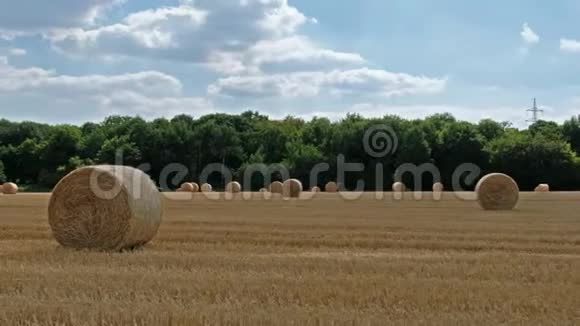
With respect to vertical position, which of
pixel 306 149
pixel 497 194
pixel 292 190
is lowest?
pixel 292 190

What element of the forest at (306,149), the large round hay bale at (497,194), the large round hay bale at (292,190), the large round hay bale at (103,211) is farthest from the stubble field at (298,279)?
the forest at (306,149)

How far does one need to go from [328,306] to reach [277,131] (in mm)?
81259

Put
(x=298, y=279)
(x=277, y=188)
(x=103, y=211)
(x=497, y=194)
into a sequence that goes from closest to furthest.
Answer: (x=298, y=279)
(x=103, y=211)
(x=497, y=194)
(x=277, y=188)

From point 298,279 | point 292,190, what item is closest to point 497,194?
point 292,190

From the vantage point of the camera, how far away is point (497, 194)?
2803cm

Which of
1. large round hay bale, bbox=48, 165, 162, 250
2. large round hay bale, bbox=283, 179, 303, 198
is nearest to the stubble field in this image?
large round hay bale, bbox=48, 165, 162, 250

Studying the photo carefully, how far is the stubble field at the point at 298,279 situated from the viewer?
6.82m

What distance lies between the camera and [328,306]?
741cm

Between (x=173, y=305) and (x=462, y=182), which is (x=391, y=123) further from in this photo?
(x=173, y=305)

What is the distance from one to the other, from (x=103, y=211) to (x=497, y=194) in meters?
18.2

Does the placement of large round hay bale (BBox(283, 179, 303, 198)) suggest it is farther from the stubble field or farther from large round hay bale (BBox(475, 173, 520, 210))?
the stubble field

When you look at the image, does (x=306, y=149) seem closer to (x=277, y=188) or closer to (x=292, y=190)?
(x=277, y=188)

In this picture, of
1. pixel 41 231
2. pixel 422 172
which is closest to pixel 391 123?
pixel 422 172

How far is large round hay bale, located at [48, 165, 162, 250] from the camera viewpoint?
13.1 meters
